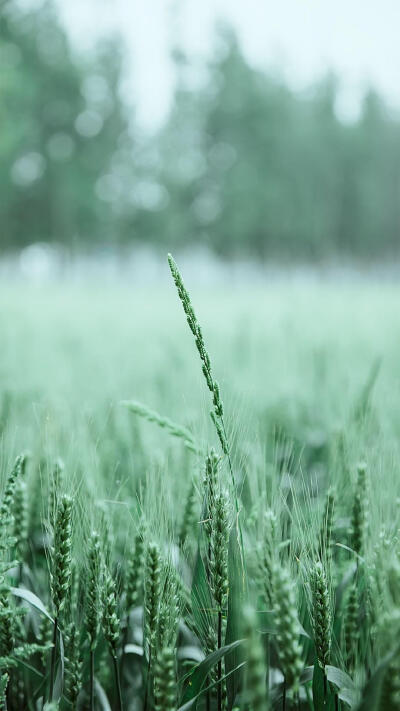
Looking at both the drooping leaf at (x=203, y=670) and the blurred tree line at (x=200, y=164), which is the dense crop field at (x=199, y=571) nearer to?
the drooping leaf at (x=203, y=670)

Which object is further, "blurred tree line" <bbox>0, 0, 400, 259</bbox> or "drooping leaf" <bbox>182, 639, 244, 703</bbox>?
"blurred tree line" <bbox>0, 0, 400, 259</bbox>

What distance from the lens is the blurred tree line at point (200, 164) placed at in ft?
A: 65.8

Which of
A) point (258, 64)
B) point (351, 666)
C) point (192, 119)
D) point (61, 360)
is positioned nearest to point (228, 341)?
point (61, 360)

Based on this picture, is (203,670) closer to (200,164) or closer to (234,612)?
(234,612)

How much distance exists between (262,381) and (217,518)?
163 cm

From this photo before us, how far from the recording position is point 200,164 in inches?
918

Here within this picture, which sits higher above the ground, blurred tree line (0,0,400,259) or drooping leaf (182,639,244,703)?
blurred tree line (0,0,400,259)

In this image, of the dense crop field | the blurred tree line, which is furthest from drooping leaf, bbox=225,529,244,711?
the blurred tree line

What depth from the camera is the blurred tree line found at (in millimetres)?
20047

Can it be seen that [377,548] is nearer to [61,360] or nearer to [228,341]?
[61,360]

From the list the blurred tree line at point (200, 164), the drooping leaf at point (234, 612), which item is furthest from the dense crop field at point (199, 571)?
the blurred tree line at point (200, 164)

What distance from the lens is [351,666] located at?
2.17 feet

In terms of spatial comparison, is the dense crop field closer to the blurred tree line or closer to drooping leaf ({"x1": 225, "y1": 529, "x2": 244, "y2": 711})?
drooping leaf ({"x1": 225, "y1": 529, "x2": 244, "y2": 711})

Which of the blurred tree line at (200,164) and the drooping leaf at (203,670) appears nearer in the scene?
the drooping leaf at (203,670)
